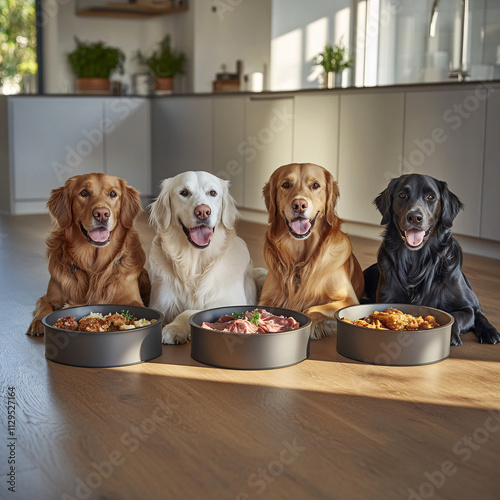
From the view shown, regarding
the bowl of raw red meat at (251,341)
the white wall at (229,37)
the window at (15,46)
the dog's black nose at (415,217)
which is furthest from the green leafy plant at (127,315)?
the window at (15,46)

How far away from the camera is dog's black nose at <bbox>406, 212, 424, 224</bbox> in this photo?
283cm

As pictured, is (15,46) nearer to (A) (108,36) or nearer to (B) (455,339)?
(A) (108,36)

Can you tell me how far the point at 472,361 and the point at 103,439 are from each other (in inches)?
54.3

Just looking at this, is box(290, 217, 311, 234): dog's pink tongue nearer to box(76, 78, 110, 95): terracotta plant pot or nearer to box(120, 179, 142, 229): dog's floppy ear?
box(120, 179, 142, 229): dog's floppy ear

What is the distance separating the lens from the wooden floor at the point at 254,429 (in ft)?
5.41

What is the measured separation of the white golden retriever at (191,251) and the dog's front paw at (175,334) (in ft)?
0.22

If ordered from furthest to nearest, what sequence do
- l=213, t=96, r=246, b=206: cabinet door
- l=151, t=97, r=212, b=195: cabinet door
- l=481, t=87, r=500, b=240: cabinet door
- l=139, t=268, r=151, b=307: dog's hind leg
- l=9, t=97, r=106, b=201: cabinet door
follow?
l=151, t=97, r=212, b=195: cabinet door, l=9, t=97, r=106, b=201: cabinet door, l=213, t=96, r=246, b=206: cabinet door, l=481, t=87, r=500, b=240: cabinet door, l=139, t=268, r=151, b=307: dog's hind leg

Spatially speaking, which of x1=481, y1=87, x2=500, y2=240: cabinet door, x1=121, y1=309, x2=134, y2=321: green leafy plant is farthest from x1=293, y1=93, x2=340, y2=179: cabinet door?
x1=121, y1=309, x2=134, y2=321: green leafy plant

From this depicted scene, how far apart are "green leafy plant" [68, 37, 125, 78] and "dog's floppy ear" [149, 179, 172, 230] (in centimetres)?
553

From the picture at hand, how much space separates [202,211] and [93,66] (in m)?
5.74

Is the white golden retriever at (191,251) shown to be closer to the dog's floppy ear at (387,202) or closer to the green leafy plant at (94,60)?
the dog's floppy ear at (387,202)

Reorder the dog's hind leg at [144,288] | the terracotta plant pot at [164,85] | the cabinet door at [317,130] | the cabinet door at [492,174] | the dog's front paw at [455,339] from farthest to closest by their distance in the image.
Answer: the terracotta plant pot at [164,85] → the cabinet door at [317,130] → the cabinet door at [492,174] → the dog's hind leg at [144,288] → the dog's front paw at [455,339]

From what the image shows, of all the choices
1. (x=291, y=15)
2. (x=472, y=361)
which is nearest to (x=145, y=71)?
(x=291, y=15)

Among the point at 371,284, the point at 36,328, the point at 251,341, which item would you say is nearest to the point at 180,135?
the point at 371,284
